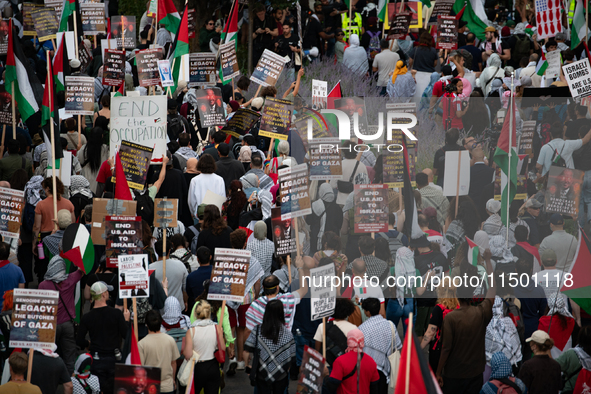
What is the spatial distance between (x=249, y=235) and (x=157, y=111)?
2.47 m

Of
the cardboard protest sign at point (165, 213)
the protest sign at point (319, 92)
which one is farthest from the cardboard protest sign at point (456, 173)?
the protest sign at point (319, 92)

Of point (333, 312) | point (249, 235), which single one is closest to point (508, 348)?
point (333, 312)

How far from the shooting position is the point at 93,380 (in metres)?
7.97

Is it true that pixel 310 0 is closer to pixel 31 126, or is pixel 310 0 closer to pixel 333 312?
pixel 31 126

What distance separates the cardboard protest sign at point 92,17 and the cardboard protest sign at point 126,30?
827mm

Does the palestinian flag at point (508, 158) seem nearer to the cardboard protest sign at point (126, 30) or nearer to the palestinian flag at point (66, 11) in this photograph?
the palestinian flag at point (66, 11)

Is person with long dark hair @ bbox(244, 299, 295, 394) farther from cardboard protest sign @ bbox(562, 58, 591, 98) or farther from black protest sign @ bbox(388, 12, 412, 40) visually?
black protest sign @ bbox(388, 12, 412, 40)

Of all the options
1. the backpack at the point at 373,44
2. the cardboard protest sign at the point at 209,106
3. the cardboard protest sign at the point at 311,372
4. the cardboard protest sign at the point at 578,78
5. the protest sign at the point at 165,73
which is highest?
the backpack at the point at 373,44

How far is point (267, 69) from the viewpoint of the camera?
46.3 ft

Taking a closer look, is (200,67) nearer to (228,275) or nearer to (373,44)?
(373,44)

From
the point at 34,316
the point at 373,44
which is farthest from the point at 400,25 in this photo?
the point at 34,316

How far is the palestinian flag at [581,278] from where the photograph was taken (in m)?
Result: 8.38

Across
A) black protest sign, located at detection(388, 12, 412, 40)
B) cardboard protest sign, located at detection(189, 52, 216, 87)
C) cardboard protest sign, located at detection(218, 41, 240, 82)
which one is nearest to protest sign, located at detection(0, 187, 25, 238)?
cardboard protest sign, located at detection(218, 41, 240, 82)

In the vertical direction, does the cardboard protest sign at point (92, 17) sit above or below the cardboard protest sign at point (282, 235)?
above
